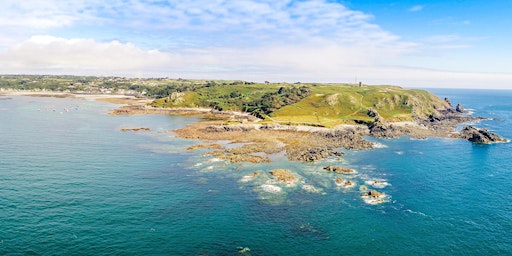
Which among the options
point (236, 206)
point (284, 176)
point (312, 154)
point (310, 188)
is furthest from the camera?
point (312, 154)

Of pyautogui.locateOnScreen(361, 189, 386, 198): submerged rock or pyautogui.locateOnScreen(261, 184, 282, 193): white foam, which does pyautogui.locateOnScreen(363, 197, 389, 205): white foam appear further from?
pyautogui.locateOnScreen(261, 184, 282, 193): white foam

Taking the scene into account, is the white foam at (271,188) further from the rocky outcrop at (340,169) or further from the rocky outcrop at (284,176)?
the rocky outcrop at (340,169)

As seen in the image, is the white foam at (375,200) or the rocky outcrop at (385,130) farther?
the rocky outcrop at (385,130)

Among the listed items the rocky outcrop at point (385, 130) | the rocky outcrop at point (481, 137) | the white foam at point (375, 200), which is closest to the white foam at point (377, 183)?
the white foam at point (375, 200)

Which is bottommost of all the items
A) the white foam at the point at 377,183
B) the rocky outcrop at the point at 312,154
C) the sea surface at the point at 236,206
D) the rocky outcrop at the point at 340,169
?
the sea surface at the point at 236,206

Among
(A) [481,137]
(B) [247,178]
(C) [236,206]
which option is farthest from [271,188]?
(A) [481,137]

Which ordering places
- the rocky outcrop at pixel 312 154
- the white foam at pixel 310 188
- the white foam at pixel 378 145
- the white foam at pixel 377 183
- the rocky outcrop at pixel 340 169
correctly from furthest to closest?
1. the white foam at pixel 378 145
2. the rocky outcrop at pixel 312 154
3. the rocky outcrop at pixel 340 169
4. the white foam at pixel 377 183
5. the white foam at pixel 310 188

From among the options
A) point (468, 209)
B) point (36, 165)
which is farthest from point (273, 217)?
point (36, 165)

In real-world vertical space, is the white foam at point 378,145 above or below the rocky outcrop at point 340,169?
above

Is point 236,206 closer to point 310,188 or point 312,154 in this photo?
point 310,188
